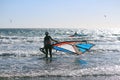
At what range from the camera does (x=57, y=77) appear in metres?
12.0

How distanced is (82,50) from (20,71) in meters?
9.68

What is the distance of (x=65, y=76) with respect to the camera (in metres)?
12.2

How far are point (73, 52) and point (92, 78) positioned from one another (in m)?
10.3

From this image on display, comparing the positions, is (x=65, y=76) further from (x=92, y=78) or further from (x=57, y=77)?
(x=92, y=78)

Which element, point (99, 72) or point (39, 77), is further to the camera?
point (99, 72)

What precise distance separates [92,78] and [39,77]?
241 centimetres

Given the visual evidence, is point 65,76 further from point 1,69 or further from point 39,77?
point 1,69

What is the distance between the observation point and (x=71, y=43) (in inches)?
859

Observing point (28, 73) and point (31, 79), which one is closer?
point (31, 79)

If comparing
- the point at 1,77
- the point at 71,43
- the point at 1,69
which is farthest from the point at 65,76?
the point at 71,43

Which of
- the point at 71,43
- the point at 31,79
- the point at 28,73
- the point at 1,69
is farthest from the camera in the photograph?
the point at 71,43

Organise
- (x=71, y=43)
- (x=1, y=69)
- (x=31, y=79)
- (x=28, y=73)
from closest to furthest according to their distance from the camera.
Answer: (x=31, y=79) < (x=28, y=73) < (x=1, y=69) < (x=71, y=43)

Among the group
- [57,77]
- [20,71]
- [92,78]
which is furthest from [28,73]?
[92,78]

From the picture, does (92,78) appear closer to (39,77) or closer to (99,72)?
(99,72)
